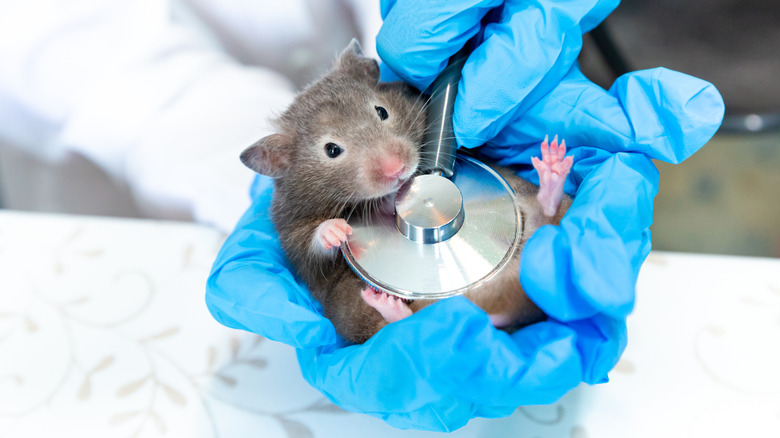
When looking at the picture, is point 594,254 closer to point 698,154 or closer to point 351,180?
point 351,180

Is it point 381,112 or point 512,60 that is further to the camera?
point 381,112

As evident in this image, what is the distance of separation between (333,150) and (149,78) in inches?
40.9

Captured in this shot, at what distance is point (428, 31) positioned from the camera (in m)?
1.22

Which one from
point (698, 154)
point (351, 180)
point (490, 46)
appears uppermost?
point (490, 46)

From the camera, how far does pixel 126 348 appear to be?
139 cm

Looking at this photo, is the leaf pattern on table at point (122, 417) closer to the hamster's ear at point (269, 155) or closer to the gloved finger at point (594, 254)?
the hamster's ear at point (269, 155)

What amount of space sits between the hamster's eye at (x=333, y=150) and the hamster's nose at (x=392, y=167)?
0.46 feet

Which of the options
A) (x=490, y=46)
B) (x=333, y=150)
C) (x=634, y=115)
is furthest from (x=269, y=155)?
(x=634, y=115)

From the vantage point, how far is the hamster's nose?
47.6 inches

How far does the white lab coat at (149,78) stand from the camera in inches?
76.9

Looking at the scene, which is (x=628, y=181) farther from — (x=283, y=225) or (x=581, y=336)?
(x=283, y=225)

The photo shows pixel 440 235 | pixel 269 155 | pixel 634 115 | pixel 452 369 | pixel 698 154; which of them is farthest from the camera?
pixel 698 154

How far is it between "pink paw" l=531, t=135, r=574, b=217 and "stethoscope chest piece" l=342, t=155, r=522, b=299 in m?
0.08

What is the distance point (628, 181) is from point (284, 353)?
84 centimetres
